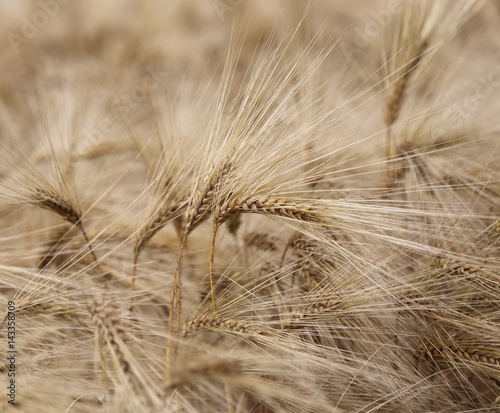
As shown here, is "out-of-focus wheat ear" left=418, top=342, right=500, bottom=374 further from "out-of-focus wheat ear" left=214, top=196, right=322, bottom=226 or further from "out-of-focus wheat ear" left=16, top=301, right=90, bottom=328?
"out-of-focus wheat ear" left=16, top=301, right=90, bottom=328

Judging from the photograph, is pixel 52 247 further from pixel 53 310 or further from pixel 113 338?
pixel 113 338

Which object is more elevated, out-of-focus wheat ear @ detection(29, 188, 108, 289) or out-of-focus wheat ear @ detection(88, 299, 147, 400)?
out-of-focus wheat ear @ detection(29, 188, 108, 289)

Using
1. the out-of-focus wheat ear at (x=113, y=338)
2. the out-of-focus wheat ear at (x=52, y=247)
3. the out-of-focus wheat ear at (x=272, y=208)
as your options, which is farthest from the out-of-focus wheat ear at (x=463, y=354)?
the out-of-focus wheat ear at (x=52, y=247)

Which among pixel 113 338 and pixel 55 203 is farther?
pixel 55 203

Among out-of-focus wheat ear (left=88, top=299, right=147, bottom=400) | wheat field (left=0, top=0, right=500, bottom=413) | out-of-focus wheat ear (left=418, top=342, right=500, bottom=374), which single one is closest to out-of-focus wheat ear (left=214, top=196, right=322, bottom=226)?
wheat field (left=0, top=0, right=500, bottom=413)

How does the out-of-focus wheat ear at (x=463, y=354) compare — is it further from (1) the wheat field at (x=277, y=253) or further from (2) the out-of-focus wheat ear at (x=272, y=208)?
(2) the out-of-focus wheat ear at (x=272, y=208)

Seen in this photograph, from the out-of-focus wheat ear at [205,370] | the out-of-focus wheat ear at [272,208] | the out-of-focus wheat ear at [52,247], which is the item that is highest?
the out-of-focus wheat ear at [272,208]

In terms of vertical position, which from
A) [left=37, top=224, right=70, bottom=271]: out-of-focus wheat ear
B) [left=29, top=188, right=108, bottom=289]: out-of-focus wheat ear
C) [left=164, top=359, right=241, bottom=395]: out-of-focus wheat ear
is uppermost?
[left=29, top=188, right=108, bottom=289]: out-of-focus wheat ear

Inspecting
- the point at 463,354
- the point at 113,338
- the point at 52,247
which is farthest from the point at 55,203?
the point at 463,354

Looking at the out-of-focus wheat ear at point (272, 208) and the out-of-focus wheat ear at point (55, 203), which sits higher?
the out-of-focus wheat ear at point (272, 208)

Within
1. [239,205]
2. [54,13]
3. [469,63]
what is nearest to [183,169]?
[239,205]
